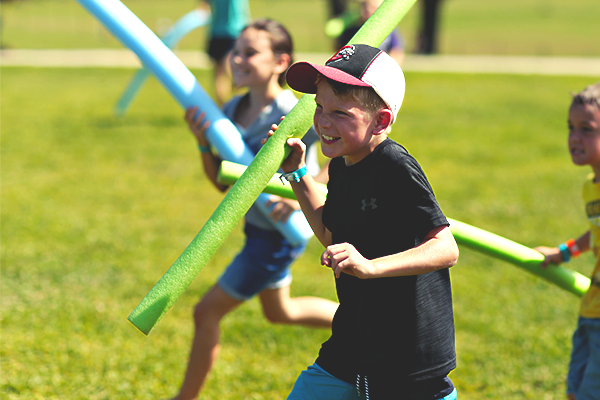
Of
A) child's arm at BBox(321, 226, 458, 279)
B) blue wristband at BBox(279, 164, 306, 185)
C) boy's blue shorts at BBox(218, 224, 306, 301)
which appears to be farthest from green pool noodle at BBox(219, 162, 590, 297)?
boy's blue shorts at BBox(218, 224, 306, 301)

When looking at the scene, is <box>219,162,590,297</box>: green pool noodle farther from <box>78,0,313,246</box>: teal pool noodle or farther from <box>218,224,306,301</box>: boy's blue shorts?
<box>218,224,306,301</box>: boy's blue shorts

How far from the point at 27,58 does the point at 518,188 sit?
16585 mm

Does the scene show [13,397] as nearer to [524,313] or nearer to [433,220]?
[433,220]

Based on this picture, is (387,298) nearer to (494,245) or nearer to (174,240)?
(494,245)

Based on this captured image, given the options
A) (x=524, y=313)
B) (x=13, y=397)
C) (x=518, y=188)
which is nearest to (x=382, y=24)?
(x=13, y=397)

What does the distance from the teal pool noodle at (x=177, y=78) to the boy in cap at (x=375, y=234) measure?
744 millimetres

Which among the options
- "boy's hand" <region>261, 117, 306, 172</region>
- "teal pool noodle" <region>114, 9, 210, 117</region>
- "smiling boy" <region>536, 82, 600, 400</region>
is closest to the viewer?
"boy's hand" <region>261, 117, 306, 172</region>

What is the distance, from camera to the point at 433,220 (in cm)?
179

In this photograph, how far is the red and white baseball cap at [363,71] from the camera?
1.82 m

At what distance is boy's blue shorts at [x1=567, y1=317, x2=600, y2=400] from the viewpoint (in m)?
2.63

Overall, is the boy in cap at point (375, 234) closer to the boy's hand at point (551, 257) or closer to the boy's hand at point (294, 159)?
the boy's hand at point (294, 159)

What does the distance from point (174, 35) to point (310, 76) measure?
28.6 feet

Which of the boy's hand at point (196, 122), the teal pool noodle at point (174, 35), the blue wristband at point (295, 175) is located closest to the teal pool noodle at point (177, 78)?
the boy's hand at point (196, 122)

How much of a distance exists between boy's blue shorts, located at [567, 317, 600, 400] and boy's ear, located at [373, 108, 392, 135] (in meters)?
1.38
